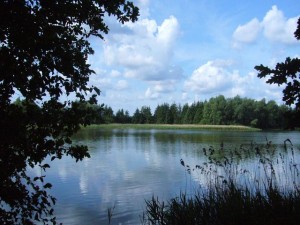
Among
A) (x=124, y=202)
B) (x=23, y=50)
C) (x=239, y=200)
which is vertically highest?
(x=23, y=50)

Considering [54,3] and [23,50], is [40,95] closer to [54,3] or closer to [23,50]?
[23,50]

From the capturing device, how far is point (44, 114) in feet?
11.3

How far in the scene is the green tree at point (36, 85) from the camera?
3.15m

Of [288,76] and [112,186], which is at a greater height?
[288,76]

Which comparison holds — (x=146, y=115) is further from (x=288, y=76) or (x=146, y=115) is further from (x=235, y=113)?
(x=288, y=76)

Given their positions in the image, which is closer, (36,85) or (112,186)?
(36,85)

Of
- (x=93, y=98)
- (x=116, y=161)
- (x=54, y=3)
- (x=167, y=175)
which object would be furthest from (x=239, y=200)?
(x=116, y=161)

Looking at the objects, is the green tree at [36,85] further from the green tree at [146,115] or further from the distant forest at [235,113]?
the green tree at [146,115]

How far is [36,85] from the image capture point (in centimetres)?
346

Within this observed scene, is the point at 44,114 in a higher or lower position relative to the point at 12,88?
lower

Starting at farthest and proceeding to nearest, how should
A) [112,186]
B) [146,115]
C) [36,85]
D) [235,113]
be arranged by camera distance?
[146,115] → [235,113] → [112,186] → [36,85]

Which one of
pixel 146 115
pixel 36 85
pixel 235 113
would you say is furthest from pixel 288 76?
pixel 146 115

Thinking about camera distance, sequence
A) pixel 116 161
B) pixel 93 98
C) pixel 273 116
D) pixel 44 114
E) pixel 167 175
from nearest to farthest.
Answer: pixel 44 114, pixel 93 98, pixel 167 175, pixel 116 161, pixel 273 116

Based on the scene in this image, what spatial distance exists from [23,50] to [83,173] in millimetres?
15267
